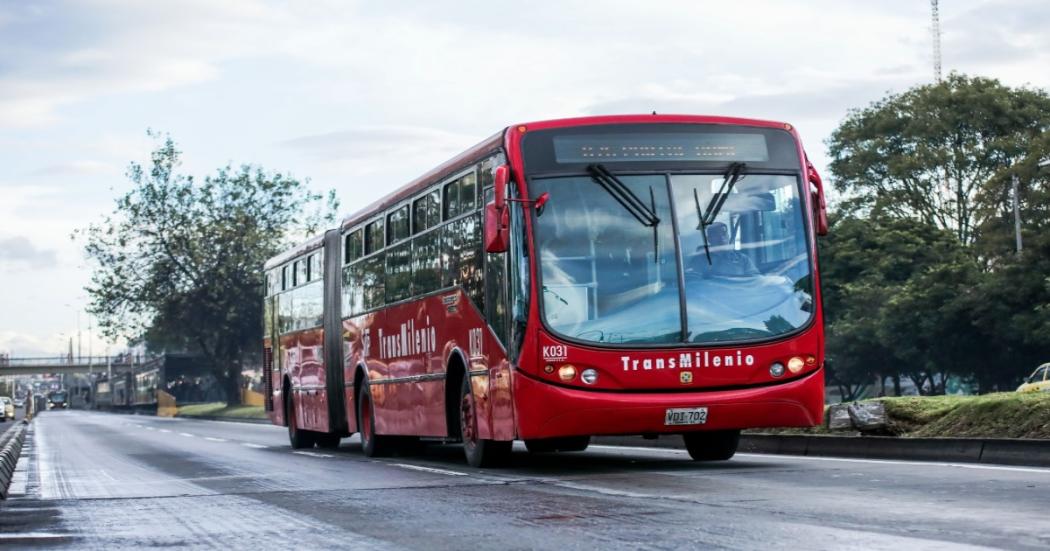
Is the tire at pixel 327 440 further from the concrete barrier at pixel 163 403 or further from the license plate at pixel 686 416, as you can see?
the concrete barrier at pixel 163 403

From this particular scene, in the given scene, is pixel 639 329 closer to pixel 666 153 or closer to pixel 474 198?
pixel 666 153

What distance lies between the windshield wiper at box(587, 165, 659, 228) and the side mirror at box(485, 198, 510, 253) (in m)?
0.95

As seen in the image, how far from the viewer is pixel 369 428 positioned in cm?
2236

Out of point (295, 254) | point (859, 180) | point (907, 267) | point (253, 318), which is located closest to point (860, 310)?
point (907, 267)

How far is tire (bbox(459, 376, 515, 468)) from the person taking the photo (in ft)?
55.1

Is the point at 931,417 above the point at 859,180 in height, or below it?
below

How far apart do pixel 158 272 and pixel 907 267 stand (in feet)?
117

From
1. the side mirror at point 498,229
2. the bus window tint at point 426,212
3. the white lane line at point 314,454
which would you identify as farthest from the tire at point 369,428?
the side mirror at point 498,229

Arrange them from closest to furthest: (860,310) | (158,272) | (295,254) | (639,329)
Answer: (639,329) < (295,254) < (860,310) < (158,272)

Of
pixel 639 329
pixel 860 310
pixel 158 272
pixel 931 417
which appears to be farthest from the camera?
pixel 158 272

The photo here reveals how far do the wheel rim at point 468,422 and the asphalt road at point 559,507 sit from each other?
1.37ft

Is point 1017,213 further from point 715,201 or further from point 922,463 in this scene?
point 715,201

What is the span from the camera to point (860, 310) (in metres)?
63.6

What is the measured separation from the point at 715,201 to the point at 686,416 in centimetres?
213
